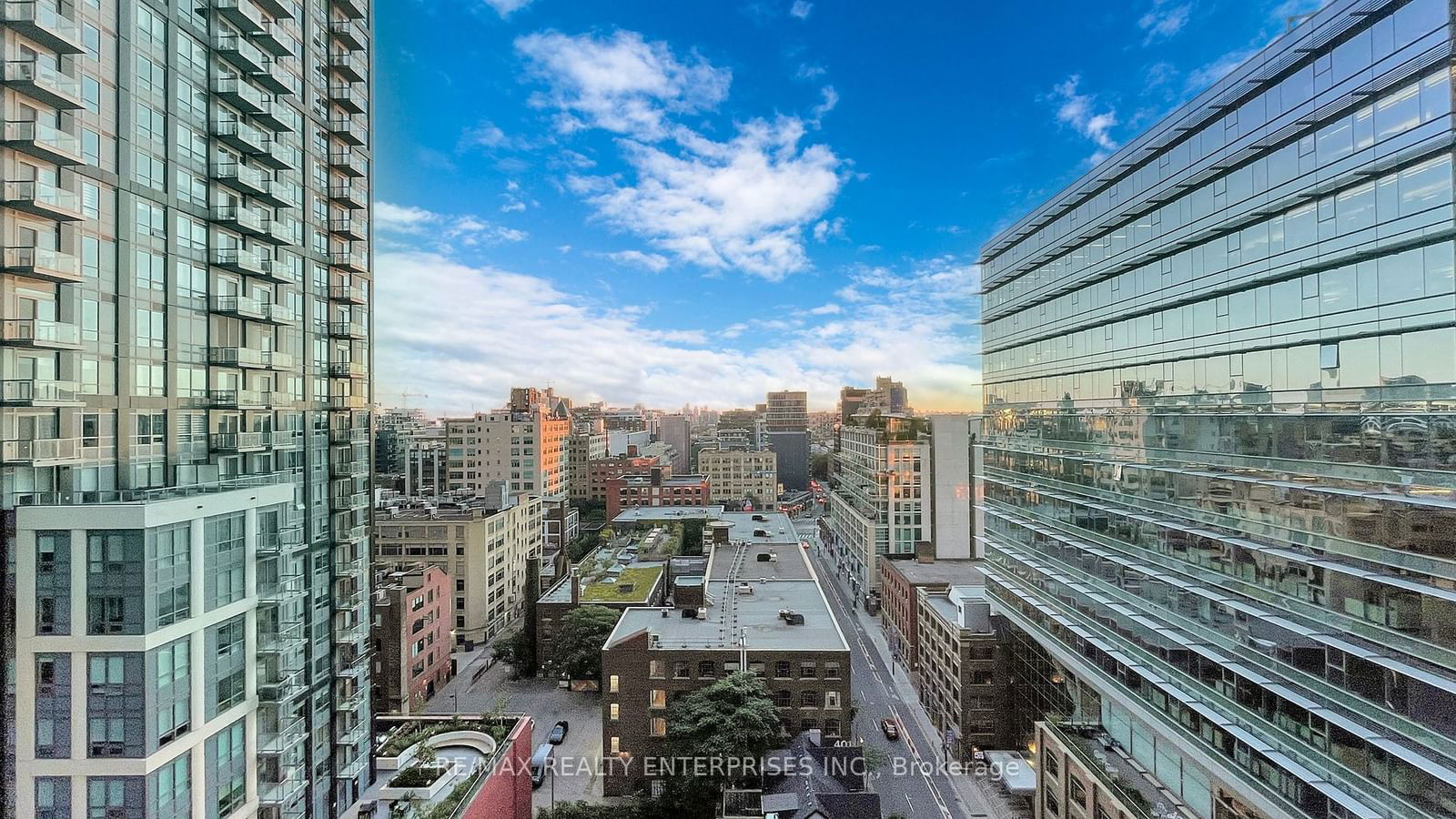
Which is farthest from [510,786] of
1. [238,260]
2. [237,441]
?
[238,260]

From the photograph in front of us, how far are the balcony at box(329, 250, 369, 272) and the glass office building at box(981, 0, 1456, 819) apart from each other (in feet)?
111

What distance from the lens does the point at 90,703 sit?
16.2 metres

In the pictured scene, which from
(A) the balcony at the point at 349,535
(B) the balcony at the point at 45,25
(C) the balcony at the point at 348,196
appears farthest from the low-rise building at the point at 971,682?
(B) the balcony at the point at 45,25

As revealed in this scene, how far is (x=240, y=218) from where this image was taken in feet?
67.7

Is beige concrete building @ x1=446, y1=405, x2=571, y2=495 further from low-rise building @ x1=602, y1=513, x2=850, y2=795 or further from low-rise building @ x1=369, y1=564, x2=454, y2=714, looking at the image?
low-rise building @ x1=602, y1=513, x2=850, y2=795

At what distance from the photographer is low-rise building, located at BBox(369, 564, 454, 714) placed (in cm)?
4359

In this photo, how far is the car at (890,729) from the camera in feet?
138

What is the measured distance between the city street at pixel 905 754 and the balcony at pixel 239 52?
4210cm

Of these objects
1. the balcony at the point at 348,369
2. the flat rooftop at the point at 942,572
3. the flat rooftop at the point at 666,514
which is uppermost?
the balcony at the point at 348,369

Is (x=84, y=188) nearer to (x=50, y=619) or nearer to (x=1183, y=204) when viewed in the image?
(x=50, y=619)

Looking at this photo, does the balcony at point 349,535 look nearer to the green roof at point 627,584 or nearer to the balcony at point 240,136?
the balcony at point 240,136

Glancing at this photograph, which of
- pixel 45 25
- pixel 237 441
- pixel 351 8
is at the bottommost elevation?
pixel 237 441

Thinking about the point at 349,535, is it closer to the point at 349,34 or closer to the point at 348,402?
the point at 348,402

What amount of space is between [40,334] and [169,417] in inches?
152
